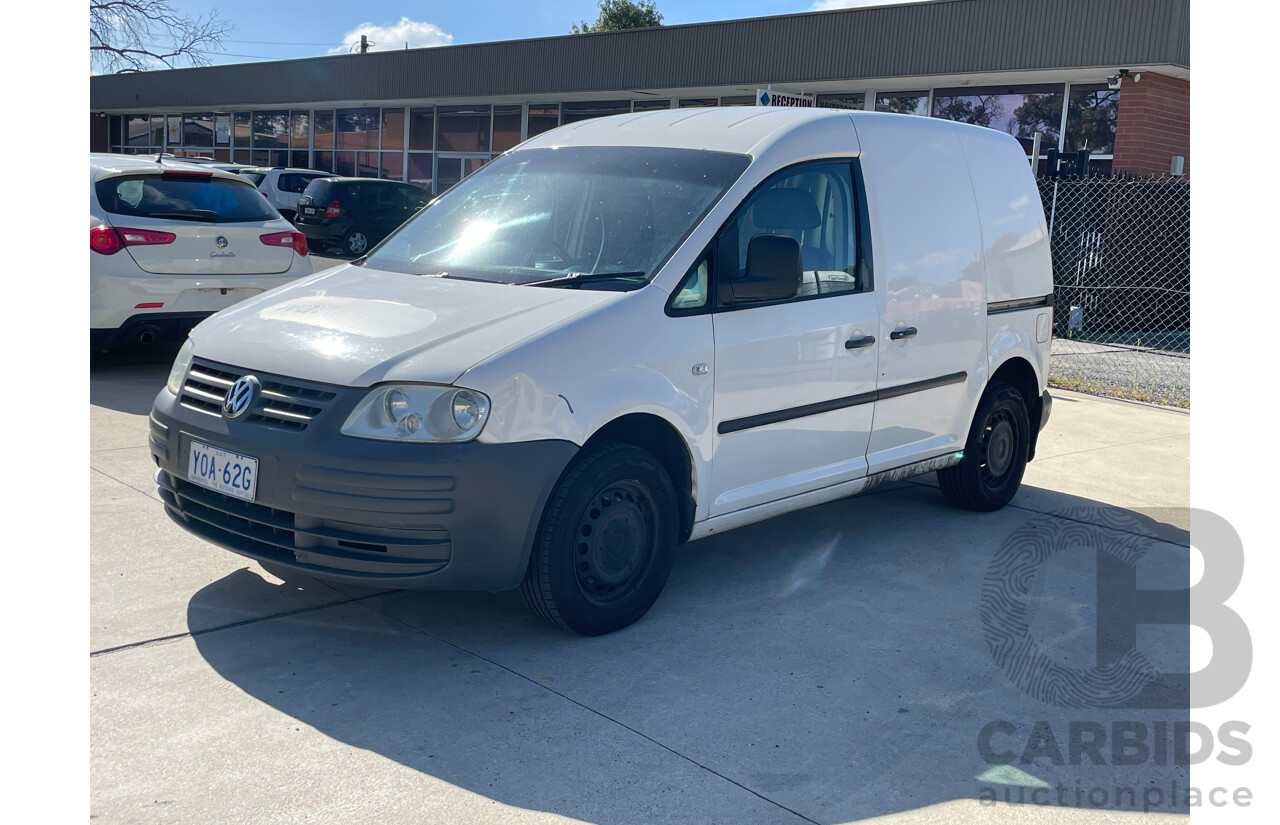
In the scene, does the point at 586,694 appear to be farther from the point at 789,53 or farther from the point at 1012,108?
the point at 789,53

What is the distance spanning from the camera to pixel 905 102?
20500 mm

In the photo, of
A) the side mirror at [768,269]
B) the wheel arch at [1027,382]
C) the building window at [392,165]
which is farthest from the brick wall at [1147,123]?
the building window at [392,165]

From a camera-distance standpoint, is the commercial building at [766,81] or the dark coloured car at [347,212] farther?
the dark coloured car at [347,212]

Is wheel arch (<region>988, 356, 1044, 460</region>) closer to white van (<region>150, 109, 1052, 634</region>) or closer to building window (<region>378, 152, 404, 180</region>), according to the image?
white van (<region>150, 109, 1052, 634</region>)

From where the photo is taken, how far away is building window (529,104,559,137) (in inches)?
1031

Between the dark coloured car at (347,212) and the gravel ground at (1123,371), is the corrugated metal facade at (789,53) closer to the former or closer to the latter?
the dark coloured car at (347,212)

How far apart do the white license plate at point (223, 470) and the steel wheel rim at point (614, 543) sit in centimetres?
112

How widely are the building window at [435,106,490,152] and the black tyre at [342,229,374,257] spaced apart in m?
6.77

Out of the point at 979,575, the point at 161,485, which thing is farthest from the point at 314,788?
the point at 979,575

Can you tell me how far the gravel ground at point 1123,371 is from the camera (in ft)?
34.4

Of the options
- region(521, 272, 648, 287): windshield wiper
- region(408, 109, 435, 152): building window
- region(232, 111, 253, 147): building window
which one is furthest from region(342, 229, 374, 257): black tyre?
region(521, 272, 648, 287): windshield wiper

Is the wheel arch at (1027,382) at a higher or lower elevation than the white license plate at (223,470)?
higher

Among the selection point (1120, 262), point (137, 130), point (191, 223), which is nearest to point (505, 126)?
point (1120, 262)

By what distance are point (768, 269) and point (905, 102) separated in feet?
57.4
